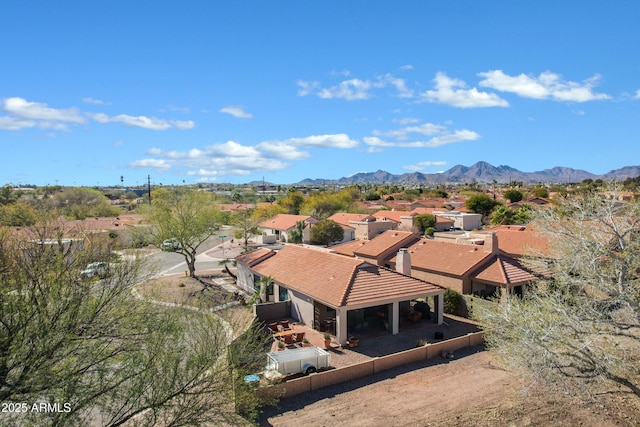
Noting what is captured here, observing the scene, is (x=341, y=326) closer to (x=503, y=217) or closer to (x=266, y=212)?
(x=503, y=217)

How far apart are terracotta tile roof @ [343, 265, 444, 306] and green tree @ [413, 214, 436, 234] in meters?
40.2

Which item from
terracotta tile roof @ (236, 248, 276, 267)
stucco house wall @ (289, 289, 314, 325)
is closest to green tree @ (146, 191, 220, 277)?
terracotta tile roof @ (236, 248, 276, 267)

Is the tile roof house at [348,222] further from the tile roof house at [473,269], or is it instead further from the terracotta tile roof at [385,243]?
the tile roof house at [473,269]

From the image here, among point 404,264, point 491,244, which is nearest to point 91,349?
point 404,264

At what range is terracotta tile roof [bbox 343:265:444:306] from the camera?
75.5 ft

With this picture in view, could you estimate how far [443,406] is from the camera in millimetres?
16109

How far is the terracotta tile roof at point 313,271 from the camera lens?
23812 millimetres

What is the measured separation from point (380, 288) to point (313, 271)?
5.11 m

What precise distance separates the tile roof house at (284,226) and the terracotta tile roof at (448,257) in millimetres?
27906

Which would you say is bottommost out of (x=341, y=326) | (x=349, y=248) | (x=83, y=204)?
(x=341, y=326)

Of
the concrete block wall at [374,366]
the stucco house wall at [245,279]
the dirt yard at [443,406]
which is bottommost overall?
the dirt yard at [443,406]

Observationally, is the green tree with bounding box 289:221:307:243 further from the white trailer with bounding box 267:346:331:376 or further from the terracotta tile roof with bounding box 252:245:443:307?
the white trailer with bounding box 267:346:331:376

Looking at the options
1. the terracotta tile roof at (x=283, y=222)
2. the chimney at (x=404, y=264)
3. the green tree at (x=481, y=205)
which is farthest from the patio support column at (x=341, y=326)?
the green tree at (x=481, y=205)

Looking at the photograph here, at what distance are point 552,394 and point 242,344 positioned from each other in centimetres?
1252
